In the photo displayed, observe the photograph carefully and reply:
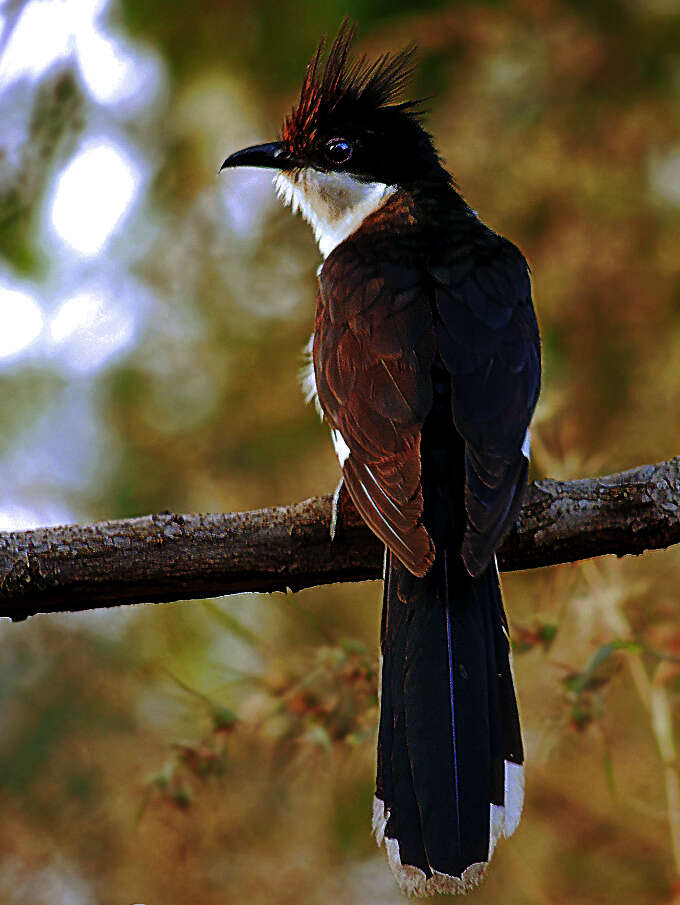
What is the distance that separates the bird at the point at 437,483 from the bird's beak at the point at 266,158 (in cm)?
65

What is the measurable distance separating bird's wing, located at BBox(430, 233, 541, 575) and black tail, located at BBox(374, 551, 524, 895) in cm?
18

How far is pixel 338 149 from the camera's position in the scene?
3486mm

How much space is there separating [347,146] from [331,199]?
18cm

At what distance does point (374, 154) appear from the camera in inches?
135

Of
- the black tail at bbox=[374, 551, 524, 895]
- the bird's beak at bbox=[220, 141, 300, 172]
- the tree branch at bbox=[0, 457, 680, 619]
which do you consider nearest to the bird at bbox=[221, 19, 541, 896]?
the black tail at bbox=[374, 551, 524, 895]

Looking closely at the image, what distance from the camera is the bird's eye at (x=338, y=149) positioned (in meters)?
3.47

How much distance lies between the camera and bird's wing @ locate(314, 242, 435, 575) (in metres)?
2.27

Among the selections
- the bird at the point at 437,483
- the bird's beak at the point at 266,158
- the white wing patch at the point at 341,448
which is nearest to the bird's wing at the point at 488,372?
the bird at the point at 437,483

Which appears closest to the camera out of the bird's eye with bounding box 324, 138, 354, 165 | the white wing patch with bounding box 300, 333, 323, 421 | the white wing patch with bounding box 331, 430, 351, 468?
the white wing patch with bounding box 331, 430, 351, 468

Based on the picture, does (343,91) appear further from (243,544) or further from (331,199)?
(243,544)

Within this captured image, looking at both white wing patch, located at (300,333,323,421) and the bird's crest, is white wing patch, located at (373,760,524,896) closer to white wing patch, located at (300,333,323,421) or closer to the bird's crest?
white wing patch, located at (300,333,323,421)

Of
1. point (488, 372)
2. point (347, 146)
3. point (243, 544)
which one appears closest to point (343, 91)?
point (347, 146)

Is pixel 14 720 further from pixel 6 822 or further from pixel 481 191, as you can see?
pixel 481 191

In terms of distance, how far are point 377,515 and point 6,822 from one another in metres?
2.13
